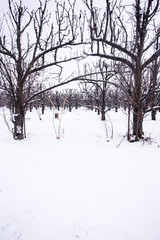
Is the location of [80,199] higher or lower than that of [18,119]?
lower

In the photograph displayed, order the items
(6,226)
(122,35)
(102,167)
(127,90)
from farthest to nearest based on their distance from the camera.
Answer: (122,35) < (127,90) < (102,167) < (6,226)

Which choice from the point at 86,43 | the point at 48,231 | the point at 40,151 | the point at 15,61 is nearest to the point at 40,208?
the point at 48,231

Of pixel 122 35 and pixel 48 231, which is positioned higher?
pixel 122 35

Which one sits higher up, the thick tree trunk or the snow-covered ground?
the thick tree trunk

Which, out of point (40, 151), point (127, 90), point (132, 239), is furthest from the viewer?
point (127, 90)

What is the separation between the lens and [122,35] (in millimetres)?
5289

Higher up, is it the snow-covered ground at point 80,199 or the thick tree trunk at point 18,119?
the thick tree trunk at point 18,119

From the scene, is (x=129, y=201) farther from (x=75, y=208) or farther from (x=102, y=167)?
(x=102, y=167)

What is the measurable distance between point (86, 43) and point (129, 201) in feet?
18.2

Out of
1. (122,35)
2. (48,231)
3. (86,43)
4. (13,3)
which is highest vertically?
(13,3)

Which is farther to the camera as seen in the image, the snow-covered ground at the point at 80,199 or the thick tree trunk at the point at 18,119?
the thick tree trunk at the point at 18,119

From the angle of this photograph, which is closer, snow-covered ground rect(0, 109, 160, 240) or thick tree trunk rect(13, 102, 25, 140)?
snow-covered ground rect(0, 109, 160, 240)

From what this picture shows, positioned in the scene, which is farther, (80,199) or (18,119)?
(18,119)

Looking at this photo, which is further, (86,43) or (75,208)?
(86,43)
